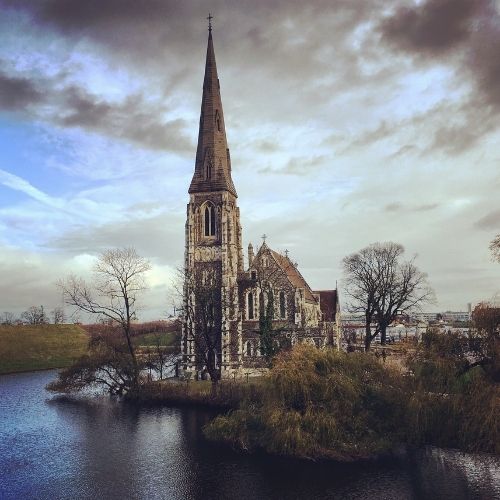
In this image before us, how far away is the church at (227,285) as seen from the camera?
51.4 meters

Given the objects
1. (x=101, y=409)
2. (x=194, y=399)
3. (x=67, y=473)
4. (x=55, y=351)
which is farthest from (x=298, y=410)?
(x=55, y=351)

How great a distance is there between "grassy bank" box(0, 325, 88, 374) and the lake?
41429 mm

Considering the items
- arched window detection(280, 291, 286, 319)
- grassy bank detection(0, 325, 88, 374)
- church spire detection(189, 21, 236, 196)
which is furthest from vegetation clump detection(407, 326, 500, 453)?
grassy bank detection(0, 325, 88, 374)

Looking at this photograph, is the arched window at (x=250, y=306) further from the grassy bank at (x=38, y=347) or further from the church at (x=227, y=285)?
the grassy bank at (x=38, y=347)

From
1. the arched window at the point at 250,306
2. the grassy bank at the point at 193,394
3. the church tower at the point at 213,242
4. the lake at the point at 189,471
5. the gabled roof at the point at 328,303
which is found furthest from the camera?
the gabled roof at the point at 328,303

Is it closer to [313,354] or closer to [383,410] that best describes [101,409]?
[313,354]

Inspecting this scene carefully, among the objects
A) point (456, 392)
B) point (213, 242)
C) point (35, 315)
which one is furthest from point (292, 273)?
point (35, 315)

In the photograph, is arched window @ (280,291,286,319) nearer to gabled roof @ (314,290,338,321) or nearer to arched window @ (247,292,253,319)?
arched window @ (247,292,253,319)

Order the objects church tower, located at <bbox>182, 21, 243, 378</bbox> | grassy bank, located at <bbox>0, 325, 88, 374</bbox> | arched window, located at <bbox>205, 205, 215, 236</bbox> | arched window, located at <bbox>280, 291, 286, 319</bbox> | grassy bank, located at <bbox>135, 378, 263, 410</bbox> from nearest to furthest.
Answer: grassy bank, located at <bbox>135, 378, 263, 410</bbox>, church tower, located at <bbox>182, 21, 243, 378</bbox>, arched window, located at <bbox>280, 291, 286, 319</bbox>, arched window, located at <bbox>205, 205, 215, 236</bbox>, grassy bank, located at <bbox>0, 325, 88, 374</bbox>

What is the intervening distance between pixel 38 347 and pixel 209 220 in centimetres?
3863

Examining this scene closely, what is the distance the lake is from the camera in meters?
21.0

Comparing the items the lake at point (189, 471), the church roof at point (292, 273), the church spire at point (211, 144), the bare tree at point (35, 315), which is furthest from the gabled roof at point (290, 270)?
the bare tree at point (35, 315)

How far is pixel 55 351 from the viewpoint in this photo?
78.3 metres

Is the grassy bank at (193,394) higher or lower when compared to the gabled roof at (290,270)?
lower
